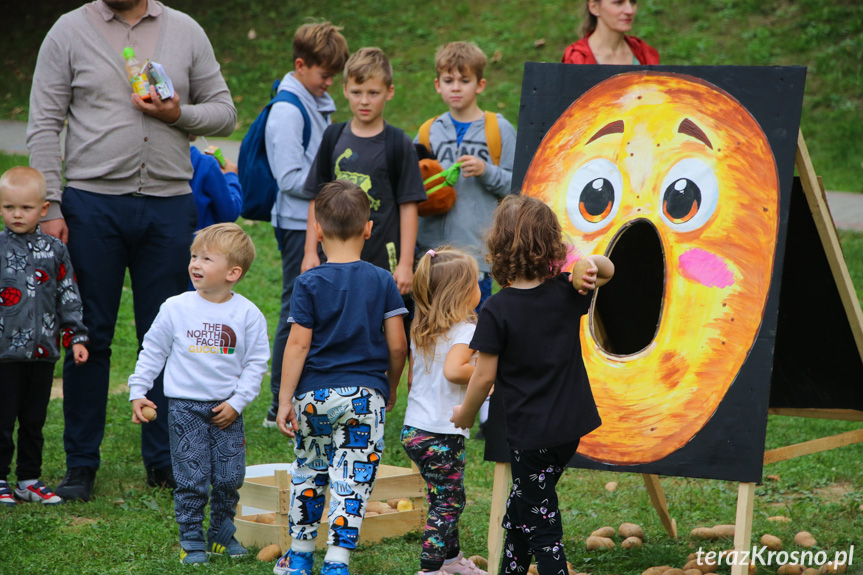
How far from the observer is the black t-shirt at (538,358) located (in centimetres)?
317

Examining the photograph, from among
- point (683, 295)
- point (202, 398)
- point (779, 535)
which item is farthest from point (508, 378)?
point (779, 535)

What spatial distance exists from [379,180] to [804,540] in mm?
2508

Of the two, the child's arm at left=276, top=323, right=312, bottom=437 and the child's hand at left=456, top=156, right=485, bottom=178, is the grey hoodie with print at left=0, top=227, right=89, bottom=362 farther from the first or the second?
the child's hand at left=456, top=156, right=485, bottom=178

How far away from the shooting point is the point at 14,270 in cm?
432

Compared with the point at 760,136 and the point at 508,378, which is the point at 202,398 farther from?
the point at 760,136

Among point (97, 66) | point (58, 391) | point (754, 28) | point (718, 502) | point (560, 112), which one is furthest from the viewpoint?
point (754, 28)

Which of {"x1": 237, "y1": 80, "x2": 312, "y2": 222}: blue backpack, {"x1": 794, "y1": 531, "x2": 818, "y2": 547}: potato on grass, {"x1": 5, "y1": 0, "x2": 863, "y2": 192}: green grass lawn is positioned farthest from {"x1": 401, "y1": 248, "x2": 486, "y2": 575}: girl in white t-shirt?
{"x1": 5, "y1": 0, "x2": 863, "y2": 192}: green grass lawn

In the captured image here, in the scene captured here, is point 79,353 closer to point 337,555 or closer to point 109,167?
point 109,167

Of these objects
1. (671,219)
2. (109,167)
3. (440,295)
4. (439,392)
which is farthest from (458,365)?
(109,167)

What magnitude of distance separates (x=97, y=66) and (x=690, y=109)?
8.77 ft

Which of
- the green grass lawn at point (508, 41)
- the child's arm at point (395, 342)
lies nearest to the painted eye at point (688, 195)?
the child's arm at point (395, 342)

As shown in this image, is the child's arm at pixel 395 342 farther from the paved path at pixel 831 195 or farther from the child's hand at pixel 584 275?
the paved path at pixel 831 195

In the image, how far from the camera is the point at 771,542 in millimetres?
3994

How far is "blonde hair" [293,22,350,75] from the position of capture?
5273 millimetres
